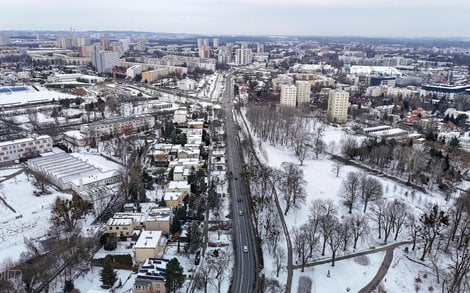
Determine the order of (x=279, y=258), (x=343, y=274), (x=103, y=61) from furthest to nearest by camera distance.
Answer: (x=103, y=61) → (x=279, y=258) → (x=343, y=274)

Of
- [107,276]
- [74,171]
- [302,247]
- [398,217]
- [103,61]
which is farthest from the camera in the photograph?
[103,61]

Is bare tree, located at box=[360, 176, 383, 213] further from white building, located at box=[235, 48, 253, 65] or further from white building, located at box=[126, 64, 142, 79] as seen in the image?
white building, located at box=[235, 48, 253, 65]

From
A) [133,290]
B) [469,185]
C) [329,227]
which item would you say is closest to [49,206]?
[133,290]

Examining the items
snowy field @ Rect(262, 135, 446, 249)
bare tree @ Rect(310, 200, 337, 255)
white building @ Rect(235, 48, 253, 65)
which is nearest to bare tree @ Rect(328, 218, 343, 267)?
bare tree @ Rect(310, 200, 337, 255)

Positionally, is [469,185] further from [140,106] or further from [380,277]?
[140,106]

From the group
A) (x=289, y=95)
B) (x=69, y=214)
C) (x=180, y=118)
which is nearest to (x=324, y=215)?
(x=69, y=214)

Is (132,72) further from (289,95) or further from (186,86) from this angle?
(289,95)

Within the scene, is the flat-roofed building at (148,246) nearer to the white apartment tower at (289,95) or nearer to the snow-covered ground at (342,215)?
the snow-covered ground at (342,215)
